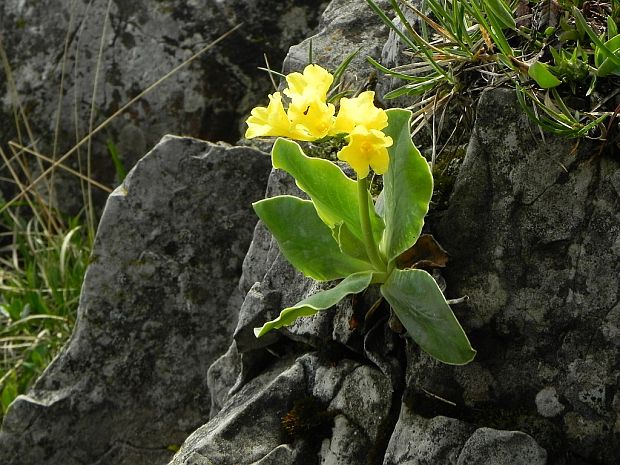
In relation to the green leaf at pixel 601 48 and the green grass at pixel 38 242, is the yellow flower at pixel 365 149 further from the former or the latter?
the green grass at pixel 38 242

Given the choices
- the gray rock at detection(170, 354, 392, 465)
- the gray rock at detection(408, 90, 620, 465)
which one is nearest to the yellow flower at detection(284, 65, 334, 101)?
the gray rock at detection(408, 90, 620, 465)

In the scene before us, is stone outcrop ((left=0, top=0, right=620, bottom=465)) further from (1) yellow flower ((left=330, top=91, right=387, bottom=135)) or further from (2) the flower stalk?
(1) yellow flower ((left=330, top=91, right=387, bottom=135))

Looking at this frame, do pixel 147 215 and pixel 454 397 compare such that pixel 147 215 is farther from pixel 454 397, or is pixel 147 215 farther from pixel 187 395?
pixel 454 397

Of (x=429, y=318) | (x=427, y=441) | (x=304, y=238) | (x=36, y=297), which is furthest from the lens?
(x=36, y=297)

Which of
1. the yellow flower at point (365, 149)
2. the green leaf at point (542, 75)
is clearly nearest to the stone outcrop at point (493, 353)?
the green leaf at point (542, 75)

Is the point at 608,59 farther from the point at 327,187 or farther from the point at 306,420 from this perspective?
the point at 306,420

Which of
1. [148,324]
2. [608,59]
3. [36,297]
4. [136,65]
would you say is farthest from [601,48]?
[36,297]
